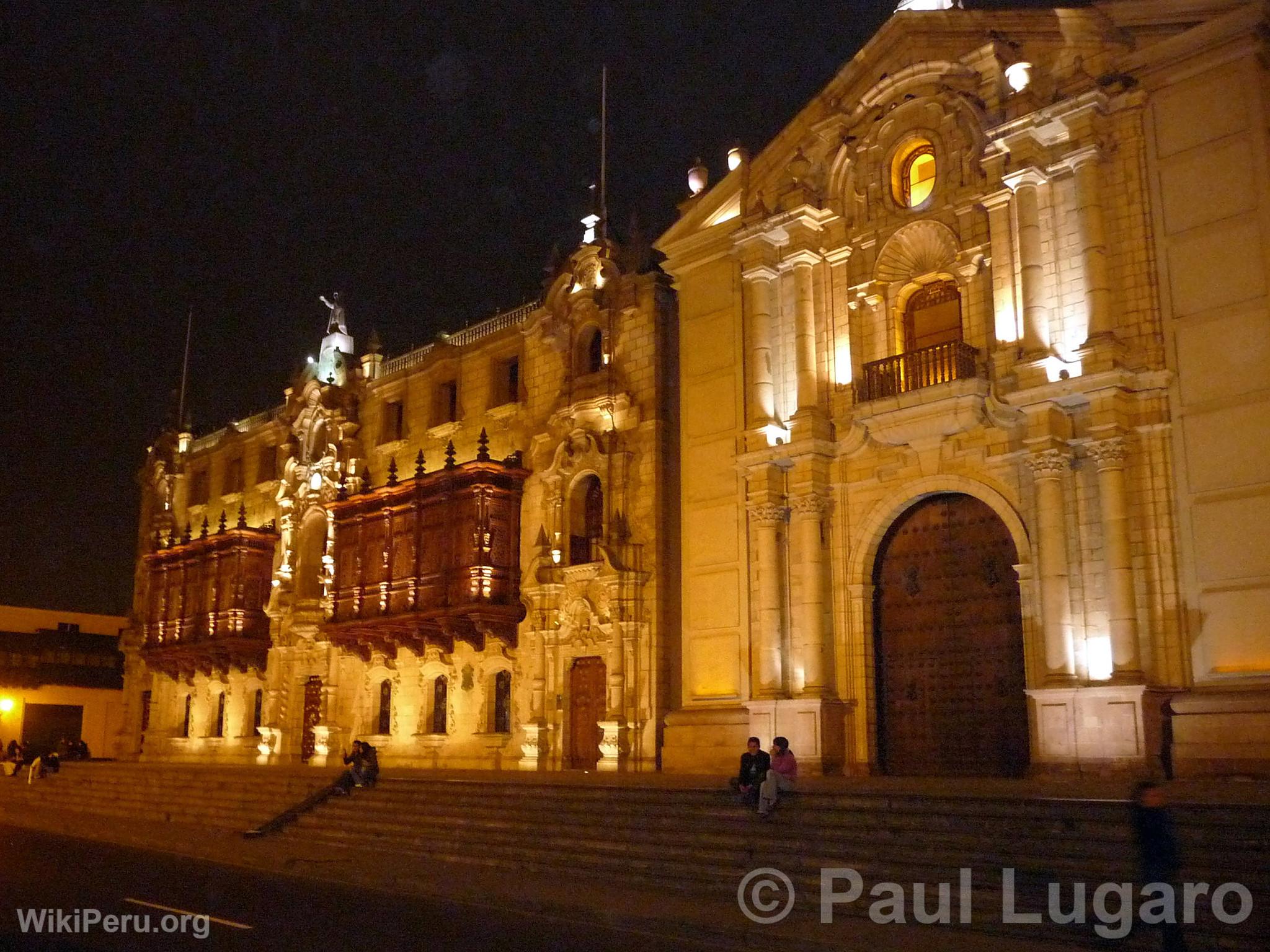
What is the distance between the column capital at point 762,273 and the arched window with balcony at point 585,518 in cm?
645

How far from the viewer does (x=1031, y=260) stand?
63.7ft

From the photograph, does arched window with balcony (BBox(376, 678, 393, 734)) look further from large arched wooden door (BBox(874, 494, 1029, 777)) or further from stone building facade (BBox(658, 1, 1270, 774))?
large arched wooden door (BBox(874, 494, 1029, 777))

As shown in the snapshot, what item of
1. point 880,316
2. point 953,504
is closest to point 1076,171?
point 880,316

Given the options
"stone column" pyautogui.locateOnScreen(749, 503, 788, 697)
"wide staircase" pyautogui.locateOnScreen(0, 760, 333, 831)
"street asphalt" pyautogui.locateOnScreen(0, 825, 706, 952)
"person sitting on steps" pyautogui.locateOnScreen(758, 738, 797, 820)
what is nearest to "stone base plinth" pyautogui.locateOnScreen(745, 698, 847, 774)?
"stone column" pyautogui.locateOnScreen(749, 503, 788, 697)

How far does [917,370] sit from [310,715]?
73.7 ft

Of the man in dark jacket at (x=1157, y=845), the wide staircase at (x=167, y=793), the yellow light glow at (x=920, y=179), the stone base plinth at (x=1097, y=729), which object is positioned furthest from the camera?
the wide staircase at (x=167, y=793)

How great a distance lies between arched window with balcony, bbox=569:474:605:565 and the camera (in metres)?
27.4

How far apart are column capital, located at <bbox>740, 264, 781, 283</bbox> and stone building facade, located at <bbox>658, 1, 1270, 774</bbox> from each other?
0.08 meters

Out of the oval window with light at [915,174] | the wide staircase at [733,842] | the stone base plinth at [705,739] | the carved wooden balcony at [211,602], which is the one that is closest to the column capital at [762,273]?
the oval window with light at [915,174]

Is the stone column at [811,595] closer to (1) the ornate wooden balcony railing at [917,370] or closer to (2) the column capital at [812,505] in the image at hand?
(2) the column capital at [812,505]

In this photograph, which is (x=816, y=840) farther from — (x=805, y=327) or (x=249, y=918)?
(x=805, y=327)

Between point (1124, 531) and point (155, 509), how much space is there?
37309 mm

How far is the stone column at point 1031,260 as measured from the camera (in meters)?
19.1

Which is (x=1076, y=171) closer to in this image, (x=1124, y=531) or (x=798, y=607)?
(x=1124, y=531)
